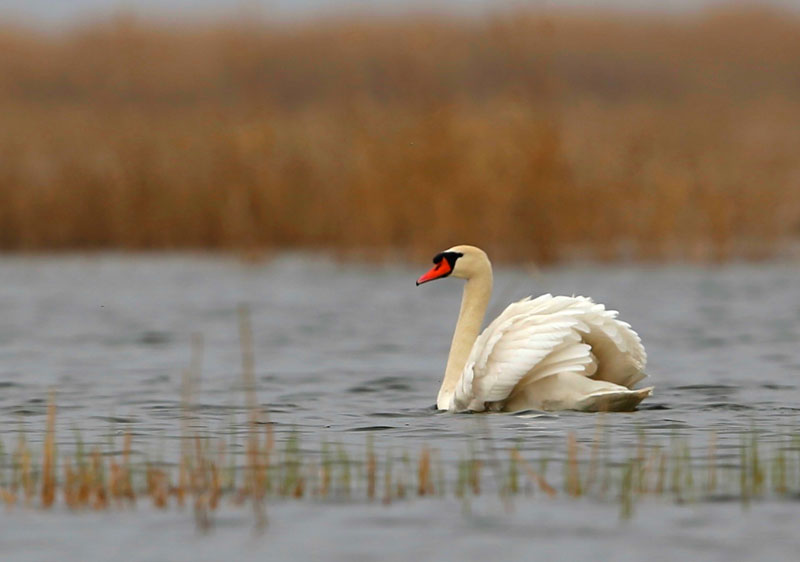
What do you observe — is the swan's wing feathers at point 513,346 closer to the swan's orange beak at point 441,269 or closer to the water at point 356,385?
the water at point 356,385

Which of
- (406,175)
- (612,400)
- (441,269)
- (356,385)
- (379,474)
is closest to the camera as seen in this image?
(379,474)

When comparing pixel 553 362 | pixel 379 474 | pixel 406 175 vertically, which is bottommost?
pixel 379 474

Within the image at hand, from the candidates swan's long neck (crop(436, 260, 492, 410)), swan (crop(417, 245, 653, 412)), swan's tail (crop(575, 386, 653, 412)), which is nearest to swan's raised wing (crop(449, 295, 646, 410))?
swan (crop(417, 245, 653, 412))

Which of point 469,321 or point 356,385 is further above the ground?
point 469,321

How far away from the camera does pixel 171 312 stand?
18500 mm

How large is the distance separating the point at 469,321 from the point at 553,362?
1131mm

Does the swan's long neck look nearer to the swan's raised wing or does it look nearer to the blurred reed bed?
the swan's raised wing

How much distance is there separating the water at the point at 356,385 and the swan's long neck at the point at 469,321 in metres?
0.21

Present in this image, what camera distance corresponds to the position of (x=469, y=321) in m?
10.6

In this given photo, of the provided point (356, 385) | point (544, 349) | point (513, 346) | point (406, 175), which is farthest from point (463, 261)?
point (406, 175)

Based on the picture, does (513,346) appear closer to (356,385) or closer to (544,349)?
(544,349)

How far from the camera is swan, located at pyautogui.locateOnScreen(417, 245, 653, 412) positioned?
369 inches

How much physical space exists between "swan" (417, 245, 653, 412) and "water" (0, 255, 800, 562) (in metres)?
0.16

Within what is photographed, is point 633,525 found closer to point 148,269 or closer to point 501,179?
point 501,179
